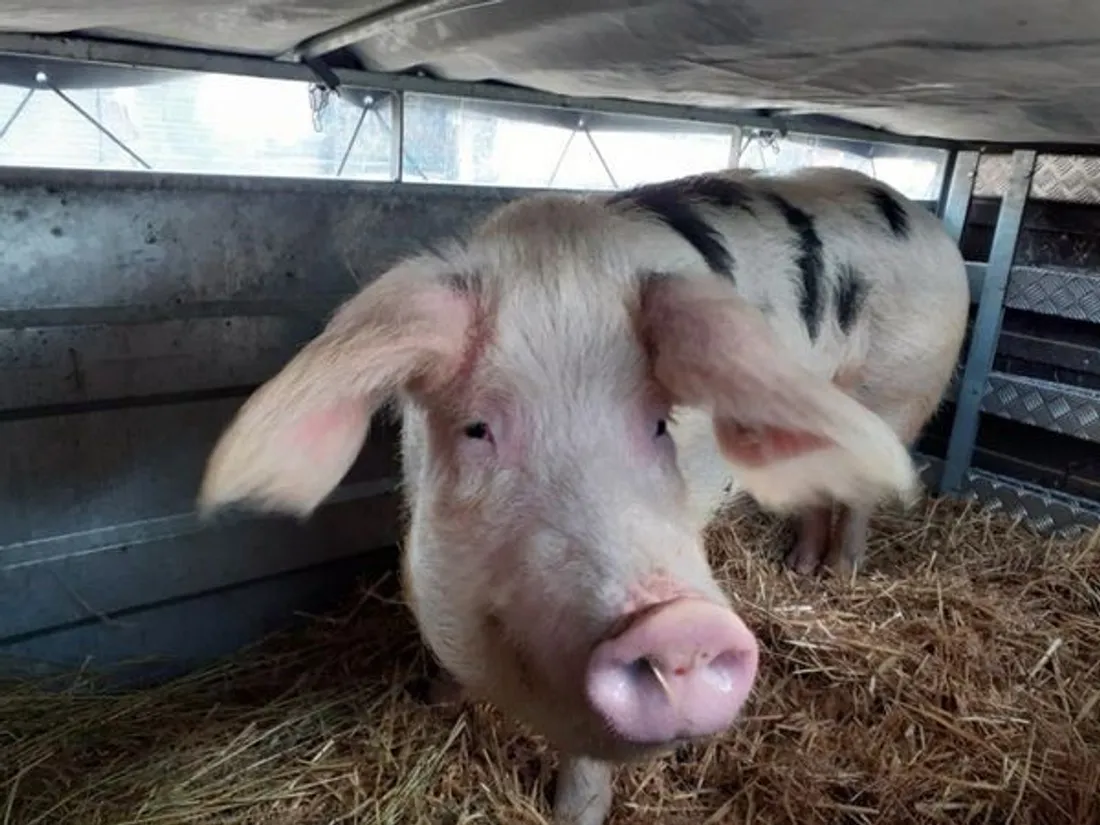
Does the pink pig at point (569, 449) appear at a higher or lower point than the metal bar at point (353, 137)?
lower

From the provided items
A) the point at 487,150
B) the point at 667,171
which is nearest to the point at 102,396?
the point at 487,150

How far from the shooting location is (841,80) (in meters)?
2.72

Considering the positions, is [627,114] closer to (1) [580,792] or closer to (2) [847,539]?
(2) [847,539]

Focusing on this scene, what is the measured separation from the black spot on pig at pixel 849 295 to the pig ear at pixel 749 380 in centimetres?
129

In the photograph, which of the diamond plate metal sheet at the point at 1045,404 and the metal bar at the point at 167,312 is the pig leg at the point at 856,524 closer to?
the diamond plate metal sheet at the point at 1045,404

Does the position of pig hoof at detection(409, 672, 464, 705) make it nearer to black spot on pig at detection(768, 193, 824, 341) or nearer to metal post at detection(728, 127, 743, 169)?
black spot on pig at detection(768, 193, 824, 341)

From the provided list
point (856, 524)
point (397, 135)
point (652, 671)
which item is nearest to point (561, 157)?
point (397, 135)

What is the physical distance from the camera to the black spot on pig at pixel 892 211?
11.1ft

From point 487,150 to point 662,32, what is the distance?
1346mm

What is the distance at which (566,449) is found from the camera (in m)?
1.70

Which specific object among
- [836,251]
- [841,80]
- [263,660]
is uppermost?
[841,80]

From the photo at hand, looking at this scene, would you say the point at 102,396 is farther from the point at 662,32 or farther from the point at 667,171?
the point at 667,171

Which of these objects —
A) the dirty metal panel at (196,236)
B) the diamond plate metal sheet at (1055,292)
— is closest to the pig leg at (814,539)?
the diamond plate metal sheet at (1055,292)

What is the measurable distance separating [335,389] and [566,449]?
40cm
